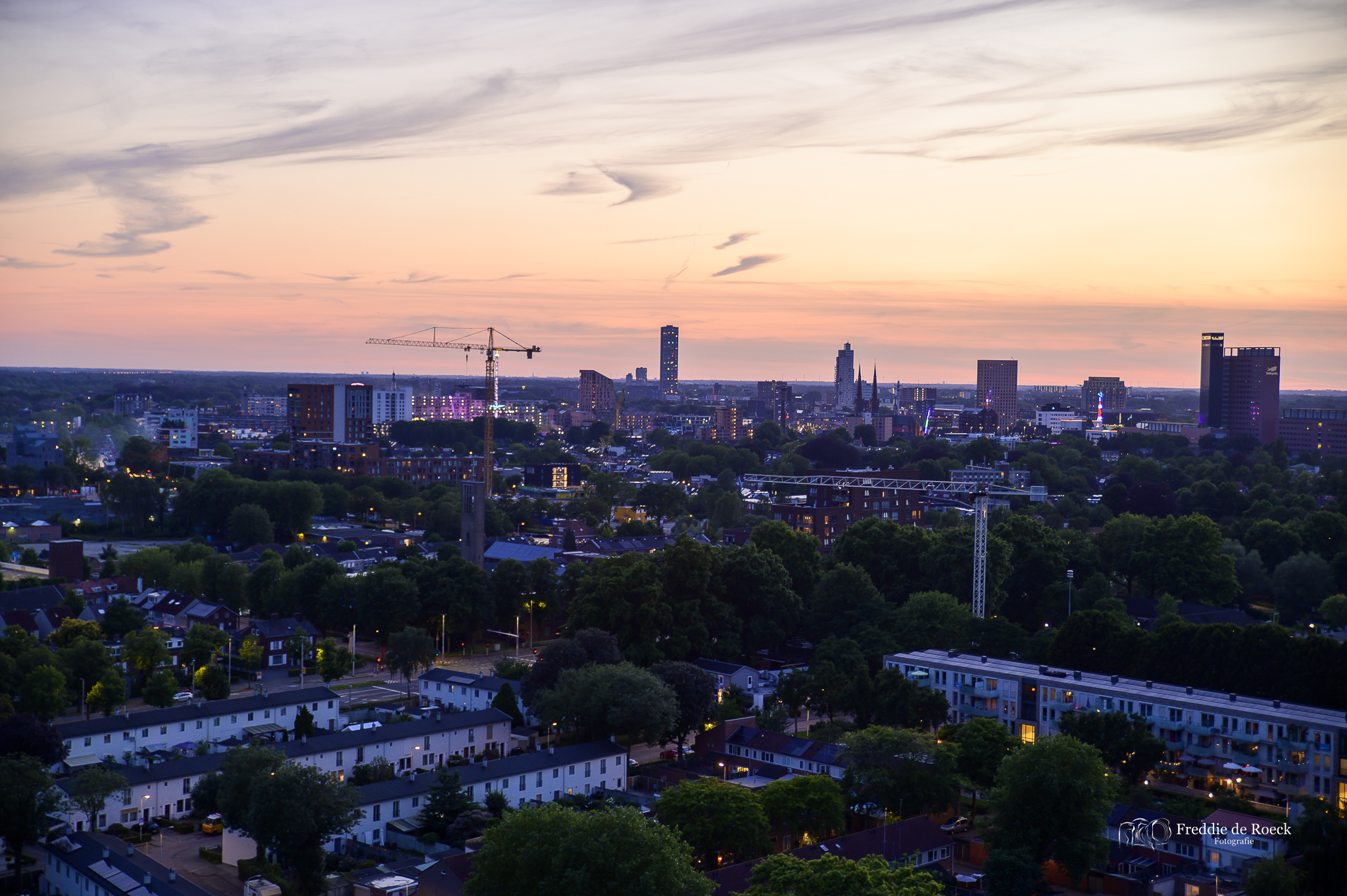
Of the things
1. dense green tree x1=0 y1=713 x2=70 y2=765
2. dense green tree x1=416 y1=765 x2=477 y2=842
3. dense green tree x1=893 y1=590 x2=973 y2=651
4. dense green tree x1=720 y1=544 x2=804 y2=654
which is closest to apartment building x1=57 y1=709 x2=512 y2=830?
dense green tree x1=0 y1=713 x2=70 y2=765

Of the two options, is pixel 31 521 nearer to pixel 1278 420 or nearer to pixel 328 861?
pixel 328 861

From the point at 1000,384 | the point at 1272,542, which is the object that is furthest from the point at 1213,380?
the point at 1272,542

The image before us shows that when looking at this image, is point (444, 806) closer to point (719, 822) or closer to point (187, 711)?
point (719, 822)

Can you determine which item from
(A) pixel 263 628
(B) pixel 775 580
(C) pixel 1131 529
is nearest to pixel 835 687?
(B) pixel 775 580

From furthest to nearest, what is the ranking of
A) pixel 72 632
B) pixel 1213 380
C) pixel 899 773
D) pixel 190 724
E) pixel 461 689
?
pixel 1213 380 → pixel 72 632 → pixel 461 689 → pixel 190 724 → pixel 899 773

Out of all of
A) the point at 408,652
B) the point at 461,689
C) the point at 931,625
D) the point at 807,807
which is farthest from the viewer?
the point at 931,625

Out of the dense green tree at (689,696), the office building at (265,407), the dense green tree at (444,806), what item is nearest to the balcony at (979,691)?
the dense green tree at (689,696)
